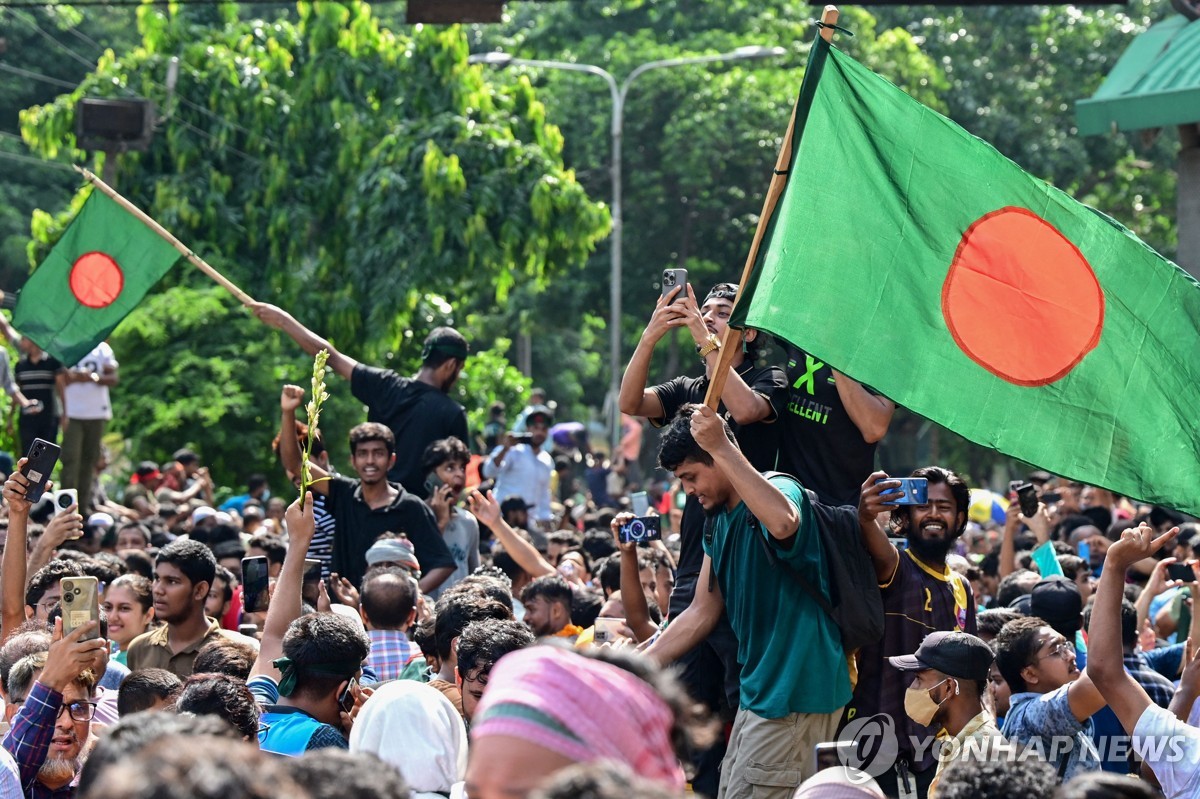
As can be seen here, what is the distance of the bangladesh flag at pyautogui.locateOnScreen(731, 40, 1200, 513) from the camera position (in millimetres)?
5359

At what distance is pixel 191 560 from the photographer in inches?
277

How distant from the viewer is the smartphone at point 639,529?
6582mm

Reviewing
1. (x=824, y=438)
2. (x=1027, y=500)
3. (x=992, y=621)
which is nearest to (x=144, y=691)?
(x=824, y=438)

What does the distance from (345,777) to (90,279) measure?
26.6 feet

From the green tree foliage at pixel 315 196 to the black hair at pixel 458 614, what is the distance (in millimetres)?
12302

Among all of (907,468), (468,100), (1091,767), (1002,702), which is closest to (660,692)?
(1091,767)

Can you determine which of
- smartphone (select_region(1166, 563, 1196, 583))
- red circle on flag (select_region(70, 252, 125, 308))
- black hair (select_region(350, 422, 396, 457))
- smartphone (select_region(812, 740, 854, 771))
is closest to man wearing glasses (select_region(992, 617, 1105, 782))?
smartphone (select_region(812, 740, 854, 771))

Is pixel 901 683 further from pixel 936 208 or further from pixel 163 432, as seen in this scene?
pixel 163 432

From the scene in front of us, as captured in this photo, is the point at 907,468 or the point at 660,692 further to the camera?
the point at 907,468

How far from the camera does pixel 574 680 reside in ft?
8.55

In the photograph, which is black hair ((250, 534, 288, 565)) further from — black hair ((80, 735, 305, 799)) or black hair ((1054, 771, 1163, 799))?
black hair ((80, 735, 305, 799))

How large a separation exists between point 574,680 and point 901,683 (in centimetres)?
349

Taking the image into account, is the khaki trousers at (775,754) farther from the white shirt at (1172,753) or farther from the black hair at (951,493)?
the black hair at (951,493)

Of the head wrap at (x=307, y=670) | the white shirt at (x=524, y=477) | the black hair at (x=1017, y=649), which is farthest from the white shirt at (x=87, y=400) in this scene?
the black hair at (x=1017, y=649)
